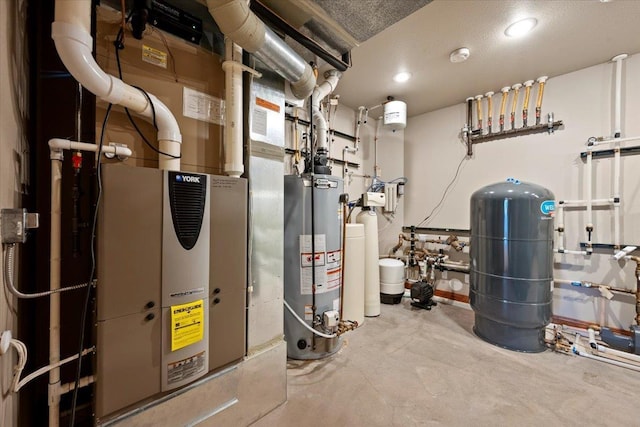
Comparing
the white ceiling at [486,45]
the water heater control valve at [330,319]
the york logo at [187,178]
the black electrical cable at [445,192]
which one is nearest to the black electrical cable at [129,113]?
the york logo at [187,178]

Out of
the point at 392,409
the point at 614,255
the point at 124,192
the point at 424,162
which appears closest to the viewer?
the point at 124,192

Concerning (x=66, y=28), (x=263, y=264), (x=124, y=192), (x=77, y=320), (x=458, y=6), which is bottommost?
(x=77, y=320)

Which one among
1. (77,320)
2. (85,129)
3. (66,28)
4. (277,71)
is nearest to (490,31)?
(277,71)

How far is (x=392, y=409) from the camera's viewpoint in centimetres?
160

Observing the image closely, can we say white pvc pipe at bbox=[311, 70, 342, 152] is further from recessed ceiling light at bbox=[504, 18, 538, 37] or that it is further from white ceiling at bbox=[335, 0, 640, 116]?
recessed ceiling light at bbox=[504, 18, 538, 37]

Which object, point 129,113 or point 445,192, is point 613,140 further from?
point 129,113

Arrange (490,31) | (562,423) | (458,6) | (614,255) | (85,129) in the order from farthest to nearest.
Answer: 1. (614,255)
2. (490,31)
3. (458,6)
4. (562,423)
5. (85,129)

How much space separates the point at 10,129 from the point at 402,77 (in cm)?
308

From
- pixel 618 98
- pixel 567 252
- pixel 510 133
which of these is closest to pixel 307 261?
pixel 567 252

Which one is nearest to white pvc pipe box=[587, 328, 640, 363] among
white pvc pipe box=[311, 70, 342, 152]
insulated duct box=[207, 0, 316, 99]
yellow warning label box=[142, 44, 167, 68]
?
white pvc pipe box=[311, 70, 342, 152]

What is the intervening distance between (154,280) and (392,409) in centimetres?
162

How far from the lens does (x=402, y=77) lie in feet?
9.25

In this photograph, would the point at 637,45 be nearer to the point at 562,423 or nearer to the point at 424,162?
the point at 424,162

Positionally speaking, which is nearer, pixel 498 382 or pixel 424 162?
pixel 498 382
